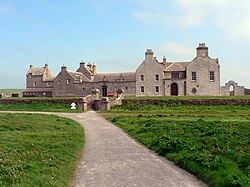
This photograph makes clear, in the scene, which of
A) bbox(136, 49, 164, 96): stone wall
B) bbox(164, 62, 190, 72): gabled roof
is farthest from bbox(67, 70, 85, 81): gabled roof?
bbox(164, 62, 190, 72): gabled roof

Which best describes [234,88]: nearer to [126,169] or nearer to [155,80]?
[155,80]

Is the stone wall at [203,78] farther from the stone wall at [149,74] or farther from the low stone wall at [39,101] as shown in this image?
the low stone wall at [39,101]

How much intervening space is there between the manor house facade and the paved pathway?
1878 inches

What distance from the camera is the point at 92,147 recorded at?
44.1ft

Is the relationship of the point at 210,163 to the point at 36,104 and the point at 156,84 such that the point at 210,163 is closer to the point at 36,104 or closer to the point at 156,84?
the point at 36,104

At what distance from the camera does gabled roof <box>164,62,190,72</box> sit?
6153 cm

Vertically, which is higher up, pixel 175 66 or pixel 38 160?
pixel 175 66

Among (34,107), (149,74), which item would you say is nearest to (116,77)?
(149,74)

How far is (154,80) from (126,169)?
5279 centimetres

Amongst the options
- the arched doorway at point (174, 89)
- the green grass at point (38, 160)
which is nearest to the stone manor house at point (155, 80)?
the arched doorway at point (174, 89)

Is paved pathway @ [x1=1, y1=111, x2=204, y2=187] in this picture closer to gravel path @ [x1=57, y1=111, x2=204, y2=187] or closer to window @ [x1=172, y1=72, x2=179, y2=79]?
gravel path @ [x1=57, y1=111, x2=204, y2=187]

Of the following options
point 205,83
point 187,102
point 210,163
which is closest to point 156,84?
point 205,83

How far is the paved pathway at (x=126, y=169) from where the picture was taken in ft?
26.0

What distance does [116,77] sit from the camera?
67.8 m
